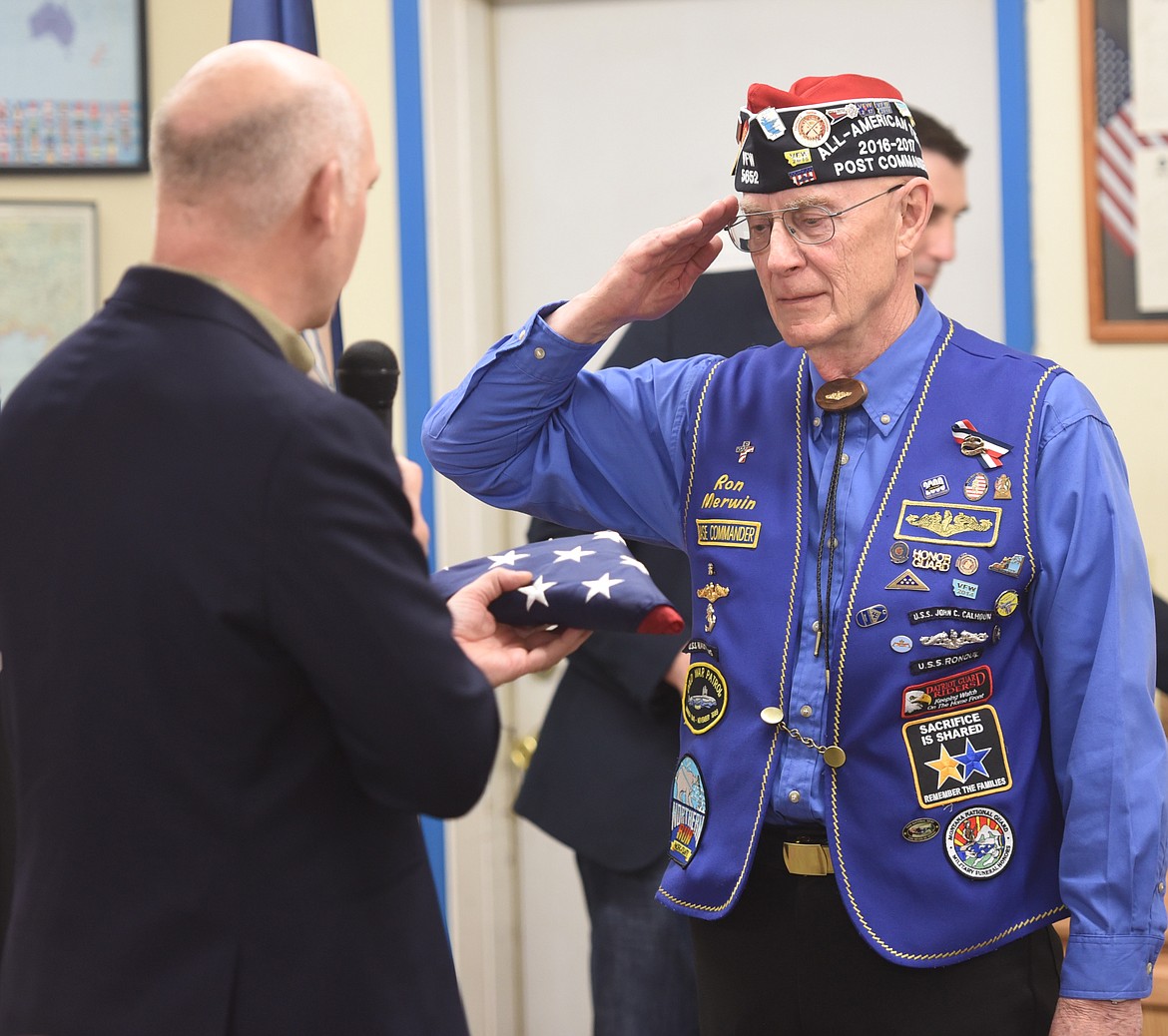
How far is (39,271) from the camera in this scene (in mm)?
2961

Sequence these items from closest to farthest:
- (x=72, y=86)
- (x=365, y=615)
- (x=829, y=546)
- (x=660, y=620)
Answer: (x=365, y=615)
(x=660, y=620)
(x=829, y=546)
(x=72, y=86)

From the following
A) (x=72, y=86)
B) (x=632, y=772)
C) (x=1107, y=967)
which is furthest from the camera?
(x=72, y=86)

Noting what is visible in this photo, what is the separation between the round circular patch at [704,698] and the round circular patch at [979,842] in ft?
0.95

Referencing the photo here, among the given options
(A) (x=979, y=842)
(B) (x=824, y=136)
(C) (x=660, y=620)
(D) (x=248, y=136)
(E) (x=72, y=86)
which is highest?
(E) (x=72, y=86)

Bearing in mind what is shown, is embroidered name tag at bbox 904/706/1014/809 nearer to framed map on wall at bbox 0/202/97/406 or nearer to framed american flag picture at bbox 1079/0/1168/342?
framed american flag picture at bbox 1079/0/1168/342

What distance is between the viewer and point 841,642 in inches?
61.9

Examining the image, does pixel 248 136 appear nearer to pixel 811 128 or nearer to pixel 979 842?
pixel 811 128

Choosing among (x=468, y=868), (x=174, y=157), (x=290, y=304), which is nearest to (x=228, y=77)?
(x=174, y=157)

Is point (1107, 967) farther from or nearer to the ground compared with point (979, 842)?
nearer to the ground

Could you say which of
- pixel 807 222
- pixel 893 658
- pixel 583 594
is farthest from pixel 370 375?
pixel 893 658

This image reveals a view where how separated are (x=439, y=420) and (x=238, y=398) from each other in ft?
2.72

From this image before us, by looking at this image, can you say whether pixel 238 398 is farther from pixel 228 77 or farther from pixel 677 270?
pixel 677 270

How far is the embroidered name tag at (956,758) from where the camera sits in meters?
1.53

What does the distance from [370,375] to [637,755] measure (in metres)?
1.08
